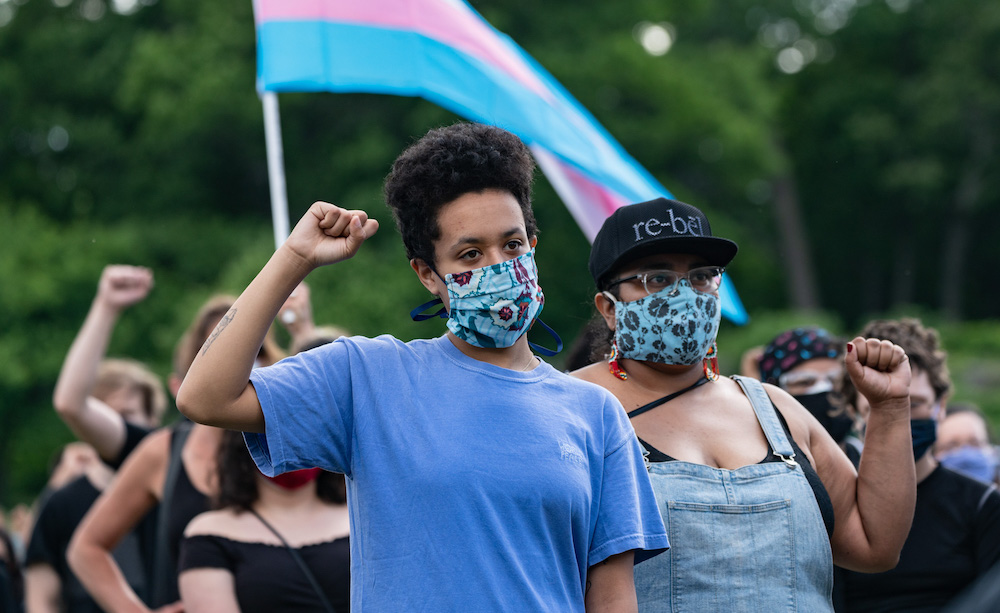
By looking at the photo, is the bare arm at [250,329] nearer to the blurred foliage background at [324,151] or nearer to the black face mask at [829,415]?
the black face mask at [829,415]

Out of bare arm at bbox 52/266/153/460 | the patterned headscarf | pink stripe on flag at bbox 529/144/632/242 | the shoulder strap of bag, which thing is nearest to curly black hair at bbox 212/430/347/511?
the shoulder strap of bag

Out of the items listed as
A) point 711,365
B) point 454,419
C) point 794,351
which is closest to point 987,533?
point 794,351

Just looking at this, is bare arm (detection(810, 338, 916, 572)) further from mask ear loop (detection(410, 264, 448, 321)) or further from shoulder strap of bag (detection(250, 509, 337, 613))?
shoulder strap of bag (detection(250, 509, 337, 613))

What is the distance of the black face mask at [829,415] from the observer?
4.14m

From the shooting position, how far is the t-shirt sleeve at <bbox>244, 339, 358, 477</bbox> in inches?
87.4

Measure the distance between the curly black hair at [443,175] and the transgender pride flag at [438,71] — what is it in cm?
343

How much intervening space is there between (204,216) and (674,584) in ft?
69.8

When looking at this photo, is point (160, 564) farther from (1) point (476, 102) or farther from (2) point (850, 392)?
(1) point (476, 102)

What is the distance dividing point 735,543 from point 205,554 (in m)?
1.81

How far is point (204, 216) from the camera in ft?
75.4

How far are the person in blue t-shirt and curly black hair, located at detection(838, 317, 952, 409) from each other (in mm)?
1905

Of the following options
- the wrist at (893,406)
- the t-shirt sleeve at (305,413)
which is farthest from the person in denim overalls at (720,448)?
the t-shirt sleeve at (305,413)

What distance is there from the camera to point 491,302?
237cm

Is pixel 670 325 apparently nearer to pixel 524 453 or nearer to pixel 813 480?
pixel 813 480
